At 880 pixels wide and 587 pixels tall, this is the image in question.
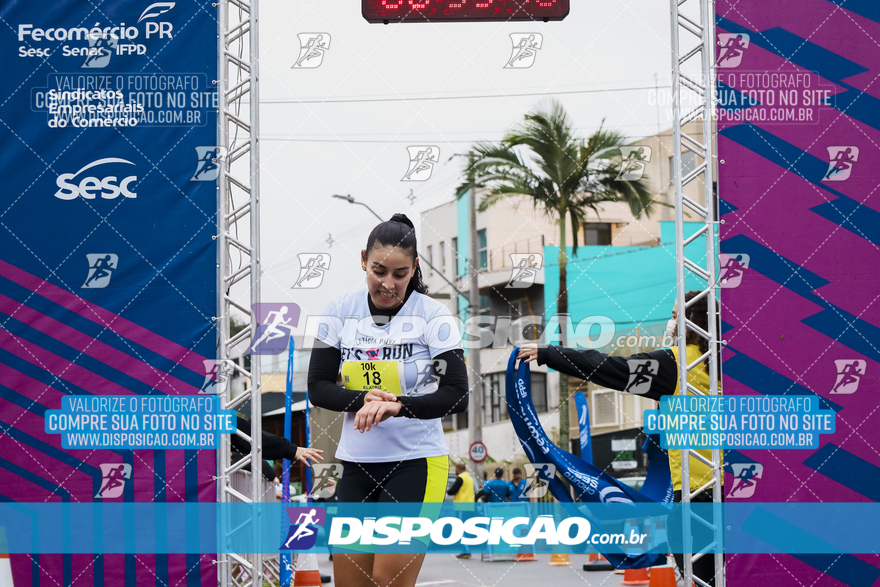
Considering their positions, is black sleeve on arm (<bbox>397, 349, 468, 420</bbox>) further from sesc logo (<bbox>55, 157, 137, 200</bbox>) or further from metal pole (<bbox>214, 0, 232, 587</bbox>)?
sesc logo (<bbox>55, 157, 137, 200</bbox>)

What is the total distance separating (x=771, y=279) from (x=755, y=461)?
97 cm

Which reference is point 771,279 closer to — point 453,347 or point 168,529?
point 453,347

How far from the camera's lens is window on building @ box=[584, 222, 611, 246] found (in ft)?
76.4

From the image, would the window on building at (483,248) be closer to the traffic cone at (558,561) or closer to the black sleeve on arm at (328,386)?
the traffic cone at (558,561)

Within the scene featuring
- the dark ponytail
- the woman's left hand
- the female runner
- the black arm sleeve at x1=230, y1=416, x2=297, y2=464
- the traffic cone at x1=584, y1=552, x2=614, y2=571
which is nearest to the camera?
the woman's left hand

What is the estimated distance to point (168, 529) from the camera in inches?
182

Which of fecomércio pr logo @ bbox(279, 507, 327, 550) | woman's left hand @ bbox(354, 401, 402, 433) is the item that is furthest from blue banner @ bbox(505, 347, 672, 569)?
woman's left hand @ bbox(354, 401, 402, 433)

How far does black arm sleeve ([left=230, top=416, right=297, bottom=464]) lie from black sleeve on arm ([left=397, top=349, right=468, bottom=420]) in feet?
4.57

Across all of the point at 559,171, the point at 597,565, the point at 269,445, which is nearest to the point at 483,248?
the point at 559,171

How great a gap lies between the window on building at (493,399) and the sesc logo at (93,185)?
21266 millimetres

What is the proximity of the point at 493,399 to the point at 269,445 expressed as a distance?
2284 cm

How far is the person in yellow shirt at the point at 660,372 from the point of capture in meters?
4.67

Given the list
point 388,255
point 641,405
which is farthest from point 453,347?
point 641,405

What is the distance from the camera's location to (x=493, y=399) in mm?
27188
